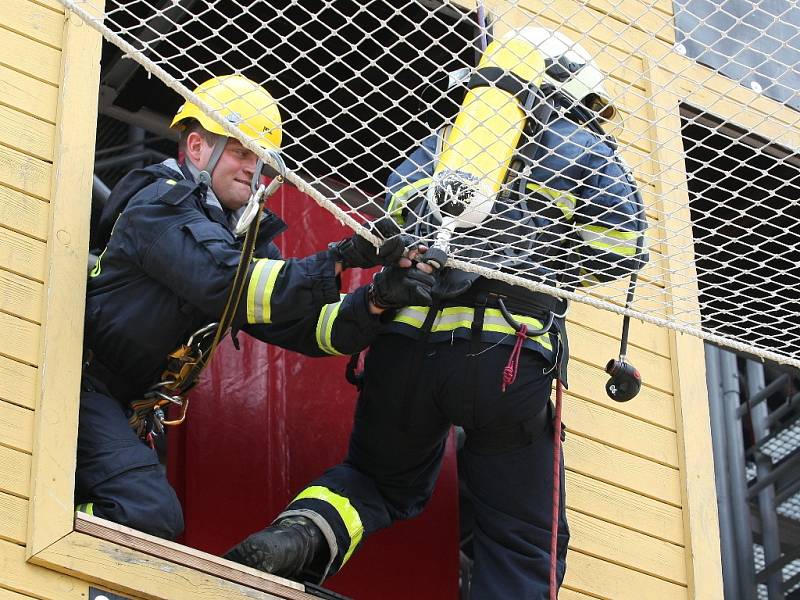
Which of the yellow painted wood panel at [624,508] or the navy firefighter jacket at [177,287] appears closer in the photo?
the navy firefighter jacket at [177,287]

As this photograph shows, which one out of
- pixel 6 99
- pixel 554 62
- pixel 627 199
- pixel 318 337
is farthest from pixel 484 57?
pixel 6 99

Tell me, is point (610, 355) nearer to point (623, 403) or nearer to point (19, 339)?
point (623, 403)

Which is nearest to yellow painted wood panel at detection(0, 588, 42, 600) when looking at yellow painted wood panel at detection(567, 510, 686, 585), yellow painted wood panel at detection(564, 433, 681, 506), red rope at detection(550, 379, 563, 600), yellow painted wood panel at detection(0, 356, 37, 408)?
yellow painted wood panel at detection(0, 356, 37, 408)

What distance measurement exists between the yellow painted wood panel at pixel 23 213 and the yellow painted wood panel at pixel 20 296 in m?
0.17

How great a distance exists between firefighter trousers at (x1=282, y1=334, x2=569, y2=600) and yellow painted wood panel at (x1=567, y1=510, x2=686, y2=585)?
47 cm

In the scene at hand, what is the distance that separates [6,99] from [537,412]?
201cm

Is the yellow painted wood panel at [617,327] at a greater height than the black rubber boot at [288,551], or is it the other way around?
the yellow painted wood panel at [617,327]

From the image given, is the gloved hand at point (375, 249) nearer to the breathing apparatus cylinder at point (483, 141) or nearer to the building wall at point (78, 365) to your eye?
the breathing apparatus cylinder at point (483, 141)

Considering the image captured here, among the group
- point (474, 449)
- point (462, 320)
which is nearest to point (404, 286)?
point (462, 320)

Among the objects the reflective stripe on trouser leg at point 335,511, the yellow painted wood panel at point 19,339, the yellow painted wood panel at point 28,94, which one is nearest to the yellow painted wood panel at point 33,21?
the yellow painted wood panel at point 28,94

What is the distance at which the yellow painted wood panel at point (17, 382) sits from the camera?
4.72 m

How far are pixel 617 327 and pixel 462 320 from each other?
1390mm

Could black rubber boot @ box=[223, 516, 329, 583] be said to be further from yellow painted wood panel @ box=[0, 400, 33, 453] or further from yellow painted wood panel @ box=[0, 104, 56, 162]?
yellow painted wood panel @ box=[0, 104, 56, 162]

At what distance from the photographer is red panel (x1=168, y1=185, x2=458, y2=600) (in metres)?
5.71
